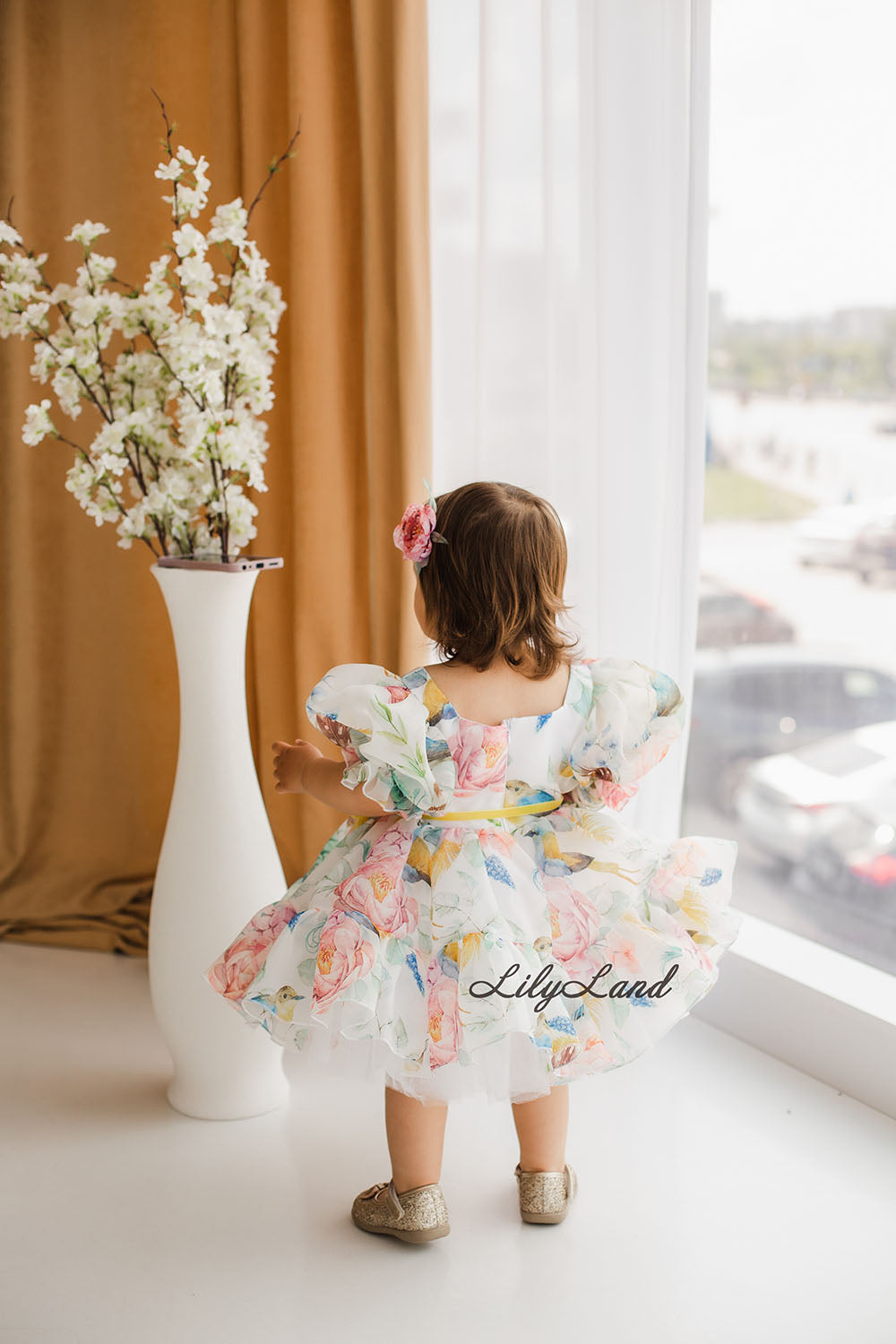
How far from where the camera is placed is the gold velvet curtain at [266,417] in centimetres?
209

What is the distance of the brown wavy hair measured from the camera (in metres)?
1.47

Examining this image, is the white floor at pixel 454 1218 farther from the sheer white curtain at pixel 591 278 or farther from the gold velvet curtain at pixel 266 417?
the gold velvet curtain at pixel 266 417

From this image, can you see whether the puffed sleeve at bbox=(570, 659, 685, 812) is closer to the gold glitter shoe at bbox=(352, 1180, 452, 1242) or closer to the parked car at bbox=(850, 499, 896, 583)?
the gold glitter shoe at bbox=(352, 1180, 452, 1242)

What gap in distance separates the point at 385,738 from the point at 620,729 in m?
0.31

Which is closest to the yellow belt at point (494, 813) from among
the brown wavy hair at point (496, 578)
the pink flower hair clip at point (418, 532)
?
the brown wavy hair at point (496, 578)

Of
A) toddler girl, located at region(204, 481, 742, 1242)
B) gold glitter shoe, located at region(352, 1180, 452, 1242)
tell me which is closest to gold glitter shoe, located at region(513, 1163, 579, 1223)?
toddler girl, located at region(204, 481, 742, 1242)

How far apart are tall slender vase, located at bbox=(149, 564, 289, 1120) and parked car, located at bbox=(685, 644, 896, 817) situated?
2.83 feet

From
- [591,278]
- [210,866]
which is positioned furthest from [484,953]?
[591,278]

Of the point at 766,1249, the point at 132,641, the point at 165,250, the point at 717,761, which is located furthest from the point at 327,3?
the point at 766,1249

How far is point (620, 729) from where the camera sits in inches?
60.4

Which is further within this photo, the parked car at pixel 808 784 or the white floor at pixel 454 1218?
the parked car at pixel 808 784

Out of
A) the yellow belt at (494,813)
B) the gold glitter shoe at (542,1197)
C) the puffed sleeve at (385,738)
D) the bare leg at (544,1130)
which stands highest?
the puffed sleeve at (385,738)

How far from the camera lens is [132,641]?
8.32 feet

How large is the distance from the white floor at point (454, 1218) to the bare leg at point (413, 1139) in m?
0.09
